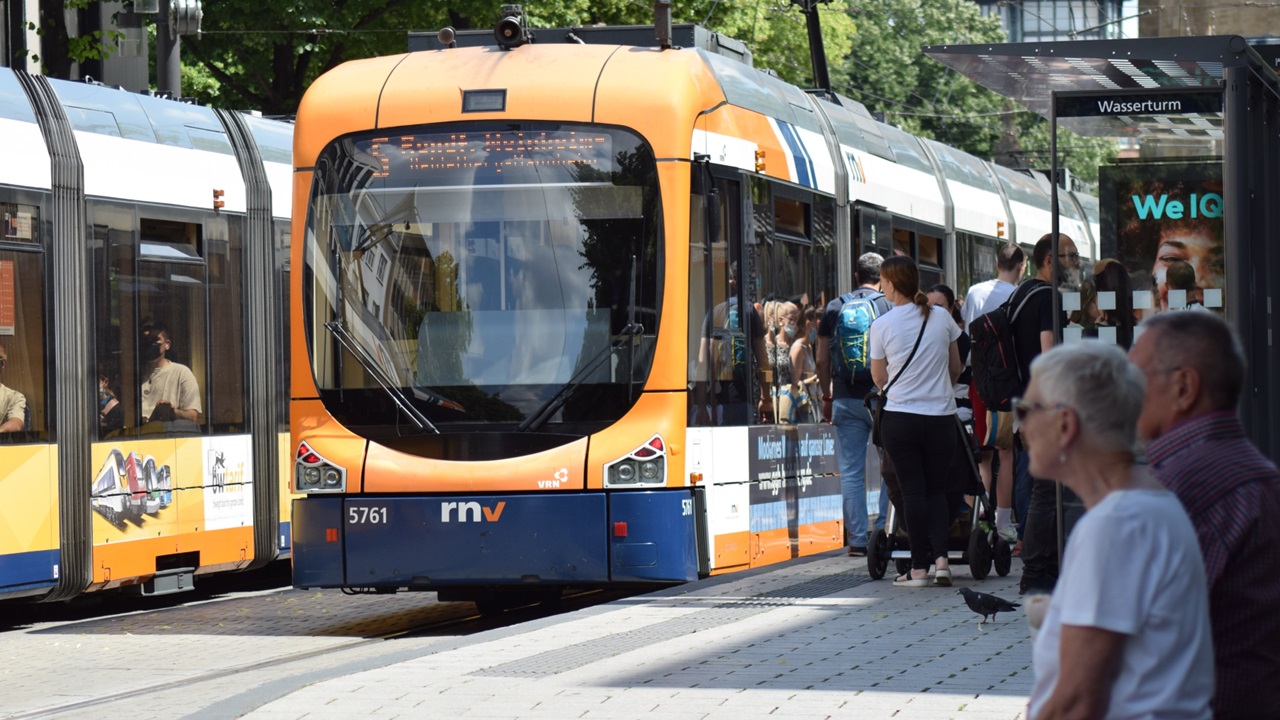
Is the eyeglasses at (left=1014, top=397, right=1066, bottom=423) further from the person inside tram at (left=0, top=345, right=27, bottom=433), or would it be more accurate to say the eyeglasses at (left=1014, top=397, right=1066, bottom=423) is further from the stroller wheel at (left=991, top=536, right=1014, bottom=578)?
the person inside tram at (left=0, top=345, right=27, bottom=433)

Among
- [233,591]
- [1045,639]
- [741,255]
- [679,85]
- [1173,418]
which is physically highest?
[679,85]

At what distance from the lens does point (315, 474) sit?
412 inches

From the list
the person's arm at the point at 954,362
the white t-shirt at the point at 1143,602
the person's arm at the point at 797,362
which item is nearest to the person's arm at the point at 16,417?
the person's arm at the point at 797,362

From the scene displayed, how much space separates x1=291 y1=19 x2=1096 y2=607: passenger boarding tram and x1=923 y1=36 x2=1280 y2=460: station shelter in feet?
5.69

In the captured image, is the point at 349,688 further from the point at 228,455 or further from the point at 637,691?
the point at 228,455

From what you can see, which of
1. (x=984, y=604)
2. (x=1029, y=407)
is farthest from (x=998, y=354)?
(x=1029, y=407)

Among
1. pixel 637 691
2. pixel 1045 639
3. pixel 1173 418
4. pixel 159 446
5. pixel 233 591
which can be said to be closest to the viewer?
pixel 1045 639

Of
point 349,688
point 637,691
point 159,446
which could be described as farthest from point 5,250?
point 637,691

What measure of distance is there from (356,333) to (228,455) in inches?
120

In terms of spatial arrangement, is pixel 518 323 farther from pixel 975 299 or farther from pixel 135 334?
pixel 975 299

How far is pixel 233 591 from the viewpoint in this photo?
14.6m

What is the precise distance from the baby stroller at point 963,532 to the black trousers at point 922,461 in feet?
0.36

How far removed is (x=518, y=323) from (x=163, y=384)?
327 centimetres

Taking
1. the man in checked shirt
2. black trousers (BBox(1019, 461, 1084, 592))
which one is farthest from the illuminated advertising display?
the man in checked shirt
